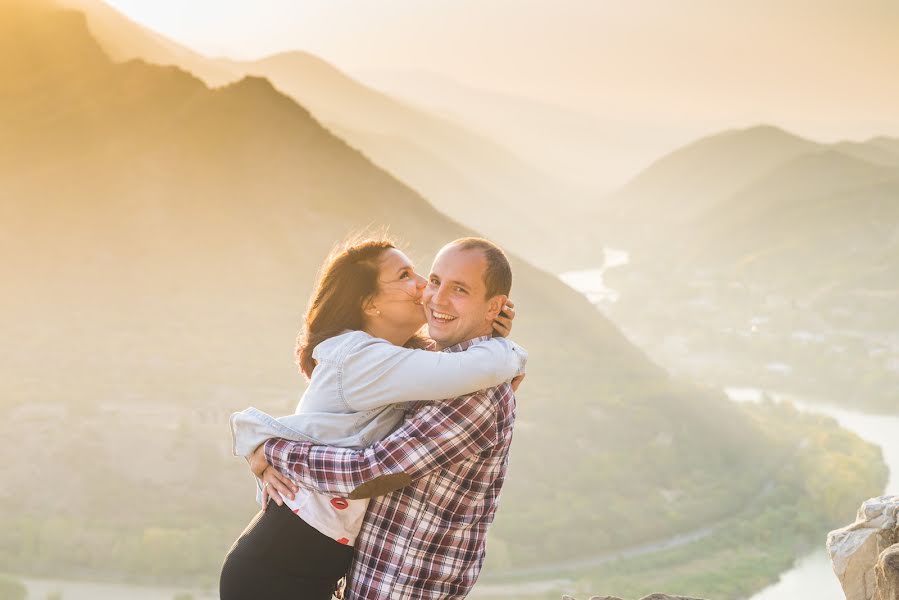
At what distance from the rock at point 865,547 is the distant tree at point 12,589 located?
41.7 metres

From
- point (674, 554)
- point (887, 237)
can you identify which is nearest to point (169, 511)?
point (674, 554)

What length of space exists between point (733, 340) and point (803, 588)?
75152mm

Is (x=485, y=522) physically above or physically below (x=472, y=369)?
below

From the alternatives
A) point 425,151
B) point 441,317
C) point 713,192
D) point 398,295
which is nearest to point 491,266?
point 441,317

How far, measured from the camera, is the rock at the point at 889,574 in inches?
171

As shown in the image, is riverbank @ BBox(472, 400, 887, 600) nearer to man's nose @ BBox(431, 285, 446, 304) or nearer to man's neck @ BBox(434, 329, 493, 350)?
man's neck @ BBox(434, 329, 493, 350)

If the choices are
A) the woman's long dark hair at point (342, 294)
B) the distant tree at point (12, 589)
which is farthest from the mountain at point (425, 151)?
the woman's long dark hair at point (342, 294)

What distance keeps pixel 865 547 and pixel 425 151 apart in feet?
534

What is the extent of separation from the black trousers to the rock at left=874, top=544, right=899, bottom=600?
2.54 meters

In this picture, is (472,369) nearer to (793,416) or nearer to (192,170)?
(793,416)

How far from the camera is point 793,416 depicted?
8106 centimetres

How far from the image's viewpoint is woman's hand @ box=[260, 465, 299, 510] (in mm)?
3426

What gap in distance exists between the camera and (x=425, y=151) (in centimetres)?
16575

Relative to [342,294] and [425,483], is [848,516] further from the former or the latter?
[425,483]
